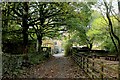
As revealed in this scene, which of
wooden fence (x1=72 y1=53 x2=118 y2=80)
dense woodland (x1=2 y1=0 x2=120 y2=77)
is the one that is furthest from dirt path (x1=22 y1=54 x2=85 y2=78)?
wooden fence (x1=72 y1=53 x2=118 y2=80)

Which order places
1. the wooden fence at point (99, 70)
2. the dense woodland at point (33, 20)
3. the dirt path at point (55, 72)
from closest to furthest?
the wooden fence at point (99, 70), the dirt path at point (55, 72), the dense woodland at point (33, 20)

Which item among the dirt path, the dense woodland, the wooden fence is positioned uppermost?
the dense woodland

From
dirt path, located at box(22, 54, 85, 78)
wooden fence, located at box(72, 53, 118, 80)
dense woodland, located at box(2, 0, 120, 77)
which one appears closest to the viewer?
wooden fence, located at box(72, 53, 118, 80)

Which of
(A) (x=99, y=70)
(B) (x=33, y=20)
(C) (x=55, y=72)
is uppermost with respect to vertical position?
(B) (x=33, y=20)

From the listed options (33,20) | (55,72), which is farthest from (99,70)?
(33,20)

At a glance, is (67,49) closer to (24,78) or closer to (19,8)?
(19,8)

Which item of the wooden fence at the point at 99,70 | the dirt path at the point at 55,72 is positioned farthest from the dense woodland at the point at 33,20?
the wooden fence at the point at 99,70

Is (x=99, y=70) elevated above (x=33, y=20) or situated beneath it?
situated beneath

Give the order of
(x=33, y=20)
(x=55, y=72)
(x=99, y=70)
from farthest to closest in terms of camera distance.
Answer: (x=33, y=20), (x=55, y=72), (x=99, y=70)

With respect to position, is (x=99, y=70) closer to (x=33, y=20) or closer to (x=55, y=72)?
(x=55, y=72)

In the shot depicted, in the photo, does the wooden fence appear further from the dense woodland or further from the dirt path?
the dense woodland

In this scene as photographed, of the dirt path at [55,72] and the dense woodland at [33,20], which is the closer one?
the dirt path at [55,72]

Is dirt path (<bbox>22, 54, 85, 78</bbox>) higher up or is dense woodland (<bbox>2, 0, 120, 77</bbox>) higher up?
dense woodland (<bbox>2, 0, 120, 77</bbox>)

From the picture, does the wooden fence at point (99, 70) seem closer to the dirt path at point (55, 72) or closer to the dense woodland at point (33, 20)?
the dirt path at point (55, 72)
